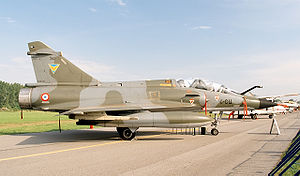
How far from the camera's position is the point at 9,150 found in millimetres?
8945

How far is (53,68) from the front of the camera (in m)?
12.5

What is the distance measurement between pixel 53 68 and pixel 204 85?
8065 millimetres

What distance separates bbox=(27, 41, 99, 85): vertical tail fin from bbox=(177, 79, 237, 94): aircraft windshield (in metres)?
4.66

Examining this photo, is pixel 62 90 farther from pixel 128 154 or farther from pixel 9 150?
pixel 128 154

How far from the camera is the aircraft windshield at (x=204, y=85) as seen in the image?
12875mm

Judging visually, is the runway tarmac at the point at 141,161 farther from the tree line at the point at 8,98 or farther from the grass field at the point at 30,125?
the tree line at the point at 8,98

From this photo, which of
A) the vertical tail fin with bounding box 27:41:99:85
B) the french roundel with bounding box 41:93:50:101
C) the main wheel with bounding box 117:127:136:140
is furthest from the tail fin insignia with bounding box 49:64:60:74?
the main wheel with bounding box 117:127:136:140

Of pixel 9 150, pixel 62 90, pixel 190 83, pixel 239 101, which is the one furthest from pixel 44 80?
pixel 239 101

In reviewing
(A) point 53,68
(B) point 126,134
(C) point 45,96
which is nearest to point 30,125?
(A) point 53,68

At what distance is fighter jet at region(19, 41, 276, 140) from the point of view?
1079cm

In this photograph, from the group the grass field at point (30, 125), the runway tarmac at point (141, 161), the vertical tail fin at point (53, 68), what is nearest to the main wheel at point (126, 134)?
the runway tarmac at point (141, 161)

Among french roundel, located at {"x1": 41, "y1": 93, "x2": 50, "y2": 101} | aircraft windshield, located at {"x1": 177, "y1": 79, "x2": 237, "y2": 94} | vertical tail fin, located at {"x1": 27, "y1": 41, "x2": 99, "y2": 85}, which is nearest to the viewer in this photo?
french roundel, located at {"x1": 41, "y1": 93, "x2": 50, "y2": 101}

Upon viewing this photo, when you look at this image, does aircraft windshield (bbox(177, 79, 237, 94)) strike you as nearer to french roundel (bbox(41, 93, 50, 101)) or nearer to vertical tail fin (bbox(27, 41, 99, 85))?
vertical tail fin (bbox(27, 41, 99, 85))

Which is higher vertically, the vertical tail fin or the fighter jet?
the vertical tail fin
